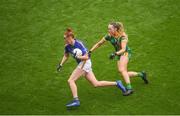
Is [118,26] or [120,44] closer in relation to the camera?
[118,26]

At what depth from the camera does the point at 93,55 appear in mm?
12180

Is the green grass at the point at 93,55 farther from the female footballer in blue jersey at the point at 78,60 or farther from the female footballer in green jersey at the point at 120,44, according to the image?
the female footballer in green jersey at the point at 120,44

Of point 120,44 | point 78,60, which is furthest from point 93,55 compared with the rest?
point 78,60

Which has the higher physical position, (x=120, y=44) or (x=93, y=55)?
(x=120, y=44)

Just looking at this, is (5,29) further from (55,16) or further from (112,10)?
(112,10)

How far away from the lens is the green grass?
32.4 feet

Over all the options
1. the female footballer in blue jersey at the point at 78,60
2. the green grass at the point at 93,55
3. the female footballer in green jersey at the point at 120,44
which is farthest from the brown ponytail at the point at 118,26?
the green grass at the point at 93,55

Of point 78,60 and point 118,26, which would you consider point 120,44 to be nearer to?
point 118,26

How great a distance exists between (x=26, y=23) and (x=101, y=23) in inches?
100

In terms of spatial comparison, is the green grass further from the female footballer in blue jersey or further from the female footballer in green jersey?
the female footballer in green jersey

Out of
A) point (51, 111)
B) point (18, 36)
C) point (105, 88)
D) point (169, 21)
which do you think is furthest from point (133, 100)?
point (18, 36)

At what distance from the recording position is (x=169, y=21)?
1320cm

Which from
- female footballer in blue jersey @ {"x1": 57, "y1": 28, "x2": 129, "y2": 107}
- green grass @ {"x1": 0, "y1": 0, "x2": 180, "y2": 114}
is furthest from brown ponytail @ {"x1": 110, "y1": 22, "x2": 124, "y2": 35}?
green grass @ {"x1": 0, "y1": 0, "x2": 180, "y2": 114}

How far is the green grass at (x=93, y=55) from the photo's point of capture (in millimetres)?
9883
